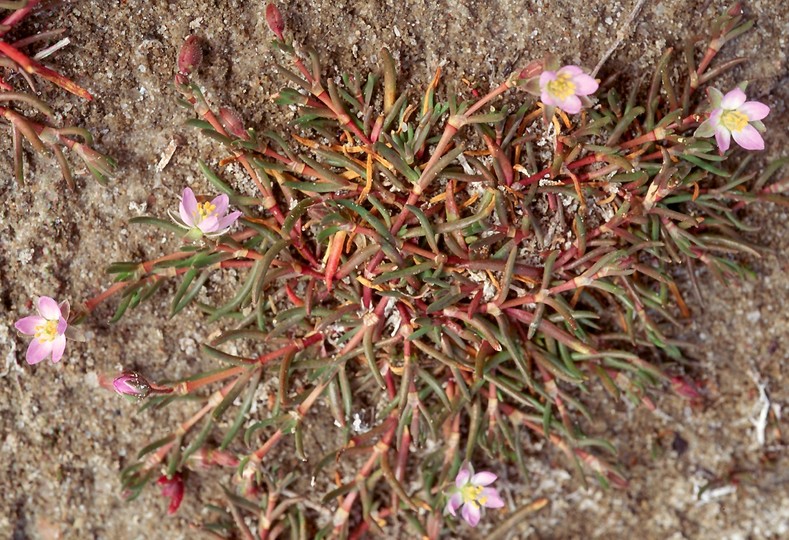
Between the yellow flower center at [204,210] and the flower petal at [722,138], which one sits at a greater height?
the flower petal at [722,138]

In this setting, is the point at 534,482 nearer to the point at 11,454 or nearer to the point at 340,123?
the point at 340,123

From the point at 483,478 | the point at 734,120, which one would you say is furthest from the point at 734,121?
the point at 483,478

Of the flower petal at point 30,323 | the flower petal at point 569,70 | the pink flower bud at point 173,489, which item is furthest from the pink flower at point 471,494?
the flower petal at point 30,323

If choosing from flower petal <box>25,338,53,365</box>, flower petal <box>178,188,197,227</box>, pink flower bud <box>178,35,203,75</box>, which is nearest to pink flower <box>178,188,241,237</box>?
flower petal <box>178,188,197,227</box>

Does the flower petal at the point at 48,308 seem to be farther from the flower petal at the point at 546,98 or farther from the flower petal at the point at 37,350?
the flower petal at the point at 546,98

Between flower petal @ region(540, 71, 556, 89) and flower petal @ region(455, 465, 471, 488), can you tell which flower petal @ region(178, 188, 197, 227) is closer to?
flower petal @ region(540, 71, 556, 89)

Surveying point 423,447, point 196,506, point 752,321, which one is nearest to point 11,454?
point 196,506

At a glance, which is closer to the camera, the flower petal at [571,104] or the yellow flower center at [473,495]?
the flower petal at [571,104]

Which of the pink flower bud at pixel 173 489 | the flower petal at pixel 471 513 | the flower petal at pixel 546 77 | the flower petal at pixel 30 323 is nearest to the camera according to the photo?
the flower petal at pixel 546 77
